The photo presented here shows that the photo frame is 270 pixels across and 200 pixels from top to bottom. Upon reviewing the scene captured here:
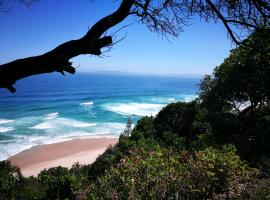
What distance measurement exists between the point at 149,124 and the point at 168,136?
4834 mm

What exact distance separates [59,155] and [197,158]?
27028mm

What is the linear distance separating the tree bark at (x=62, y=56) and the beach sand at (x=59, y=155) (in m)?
26.4

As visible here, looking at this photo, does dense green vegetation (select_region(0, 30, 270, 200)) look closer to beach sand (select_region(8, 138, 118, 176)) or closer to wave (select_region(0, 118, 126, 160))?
beach sand (select_region(8, 138, 118, 176))

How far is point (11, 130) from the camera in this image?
4394cm

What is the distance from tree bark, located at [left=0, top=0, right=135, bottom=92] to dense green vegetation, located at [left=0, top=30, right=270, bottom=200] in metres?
1.95

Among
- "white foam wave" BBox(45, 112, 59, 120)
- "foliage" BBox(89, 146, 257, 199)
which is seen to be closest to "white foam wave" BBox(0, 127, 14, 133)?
"white foam wave" BBox(45, 112, 59, 120)

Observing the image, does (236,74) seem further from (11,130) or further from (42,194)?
(11,130)

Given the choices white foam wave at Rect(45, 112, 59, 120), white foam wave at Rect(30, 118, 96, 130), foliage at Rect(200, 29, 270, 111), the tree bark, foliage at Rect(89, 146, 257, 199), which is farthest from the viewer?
white foam wave at Rect(45, 112, 59, 120)

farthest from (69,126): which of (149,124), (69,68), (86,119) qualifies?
(69,68)

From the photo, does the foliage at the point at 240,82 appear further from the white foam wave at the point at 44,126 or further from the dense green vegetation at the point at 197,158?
the white foam wave at the point at 44,126

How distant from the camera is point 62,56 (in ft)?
11.3

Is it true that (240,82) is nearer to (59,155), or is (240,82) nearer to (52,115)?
(59,155)

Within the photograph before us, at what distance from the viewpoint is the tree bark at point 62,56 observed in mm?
3363

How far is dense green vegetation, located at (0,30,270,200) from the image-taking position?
22.5ft
